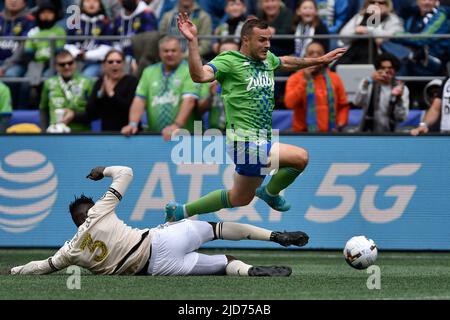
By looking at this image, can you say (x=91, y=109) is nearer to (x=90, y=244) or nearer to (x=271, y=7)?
(x=271, y=7)

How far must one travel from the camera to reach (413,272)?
456 inches

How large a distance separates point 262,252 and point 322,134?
1685 millimetres

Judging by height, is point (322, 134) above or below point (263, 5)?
below

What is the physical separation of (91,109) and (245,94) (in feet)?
15.7

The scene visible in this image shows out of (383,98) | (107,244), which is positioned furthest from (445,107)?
(107,244)

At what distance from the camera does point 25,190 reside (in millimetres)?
14898

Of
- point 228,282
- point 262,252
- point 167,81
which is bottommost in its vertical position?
point 262,252

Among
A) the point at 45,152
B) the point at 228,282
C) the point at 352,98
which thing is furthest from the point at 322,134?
the point at 228,282

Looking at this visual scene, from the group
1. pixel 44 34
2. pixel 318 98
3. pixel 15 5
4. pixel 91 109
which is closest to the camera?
pixel 318 98

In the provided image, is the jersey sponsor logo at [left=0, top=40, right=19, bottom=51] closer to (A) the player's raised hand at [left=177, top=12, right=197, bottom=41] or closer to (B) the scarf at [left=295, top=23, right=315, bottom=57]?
(B) the scarf at [left=295, top=23, right=315, bottom=57]

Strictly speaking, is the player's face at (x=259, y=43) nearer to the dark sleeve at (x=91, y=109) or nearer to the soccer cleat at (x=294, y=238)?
the soccer cleat at (x=294, y=238)

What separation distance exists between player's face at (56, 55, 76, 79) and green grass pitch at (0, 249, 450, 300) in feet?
13.4

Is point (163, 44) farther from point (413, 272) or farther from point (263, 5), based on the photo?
point (413, 272)

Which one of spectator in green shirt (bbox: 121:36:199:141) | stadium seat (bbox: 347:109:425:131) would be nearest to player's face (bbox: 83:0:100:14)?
spectator in green shirt (bbox: 121:36:199:141)
